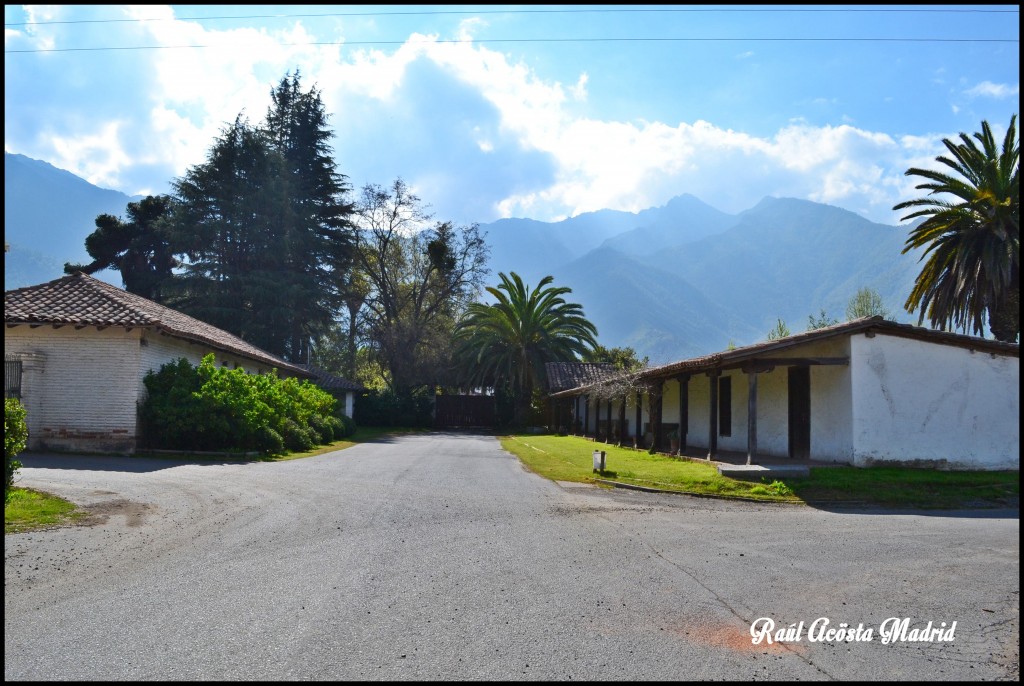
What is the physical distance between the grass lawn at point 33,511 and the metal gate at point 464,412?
4294 centimetres

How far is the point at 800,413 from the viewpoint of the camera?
64.6ft

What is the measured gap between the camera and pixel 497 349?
177 feet

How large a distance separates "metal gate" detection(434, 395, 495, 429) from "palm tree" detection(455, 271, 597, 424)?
4.92 ft

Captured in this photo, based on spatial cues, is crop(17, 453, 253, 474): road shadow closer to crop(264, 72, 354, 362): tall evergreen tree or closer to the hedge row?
the hedge row

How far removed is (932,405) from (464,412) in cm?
4002

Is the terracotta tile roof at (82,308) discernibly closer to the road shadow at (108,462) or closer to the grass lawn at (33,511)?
the road shadow at (108,462)

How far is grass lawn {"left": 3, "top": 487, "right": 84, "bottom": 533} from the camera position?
30.4 ft

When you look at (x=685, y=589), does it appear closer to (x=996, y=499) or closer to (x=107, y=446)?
(x=996, y=499)

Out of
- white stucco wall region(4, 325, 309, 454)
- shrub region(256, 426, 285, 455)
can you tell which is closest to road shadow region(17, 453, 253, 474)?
white stucco wall region(4, 325, 309, 454)

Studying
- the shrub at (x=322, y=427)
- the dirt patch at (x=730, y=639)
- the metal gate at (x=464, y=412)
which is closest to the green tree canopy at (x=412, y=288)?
the metal gate at (x=464, y=412)

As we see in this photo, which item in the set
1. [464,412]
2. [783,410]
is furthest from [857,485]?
[464,412]

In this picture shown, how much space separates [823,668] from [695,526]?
19.4 feet

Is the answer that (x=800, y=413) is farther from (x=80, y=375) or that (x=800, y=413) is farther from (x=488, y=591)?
(x=80, y=375)

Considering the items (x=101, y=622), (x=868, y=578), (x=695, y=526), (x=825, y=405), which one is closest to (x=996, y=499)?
(x=825, y=405)
